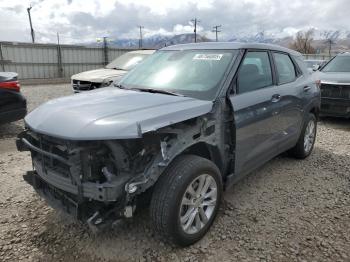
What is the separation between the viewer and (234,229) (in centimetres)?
329

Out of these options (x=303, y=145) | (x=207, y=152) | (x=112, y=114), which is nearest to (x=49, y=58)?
(x=303, y=145)

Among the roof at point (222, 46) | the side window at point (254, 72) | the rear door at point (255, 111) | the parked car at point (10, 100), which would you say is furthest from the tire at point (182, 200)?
the parked car at point (10, 100)

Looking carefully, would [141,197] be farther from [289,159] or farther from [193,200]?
[289,159]

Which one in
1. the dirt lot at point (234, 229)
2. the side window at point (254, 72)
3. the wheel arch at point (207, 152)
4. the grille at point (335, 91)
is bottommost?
the dirt lot at point (234, 229)

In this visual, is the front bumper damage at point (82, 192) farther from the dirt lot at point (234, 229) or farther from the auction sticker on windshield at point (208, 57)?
the auction sticker on windshield at point (208, 57)

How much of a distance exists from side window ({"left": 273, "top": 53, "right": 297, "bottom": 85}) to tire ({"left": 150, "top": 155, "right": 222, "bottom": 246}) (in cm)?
193

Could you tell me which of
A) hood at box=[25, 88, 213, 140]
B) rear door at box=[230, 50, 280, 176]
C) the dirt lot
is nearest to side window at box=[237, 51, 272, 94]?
rear door at box=[230, 50, 280, 176]

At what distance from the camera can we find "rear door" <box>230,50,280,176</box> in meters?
3.42

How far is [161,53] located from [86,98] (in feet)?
4.63

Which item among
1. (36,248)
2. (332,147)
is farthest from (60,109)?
(332,147)

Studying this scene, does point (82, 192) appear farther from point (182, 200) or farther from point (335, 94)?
point (335, 94)

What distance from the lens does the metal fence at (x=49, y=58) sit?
2020cm

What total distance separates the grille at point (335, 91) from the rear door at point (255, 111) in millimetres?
4357

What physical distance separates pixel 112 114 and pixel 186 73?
1.24 metres
